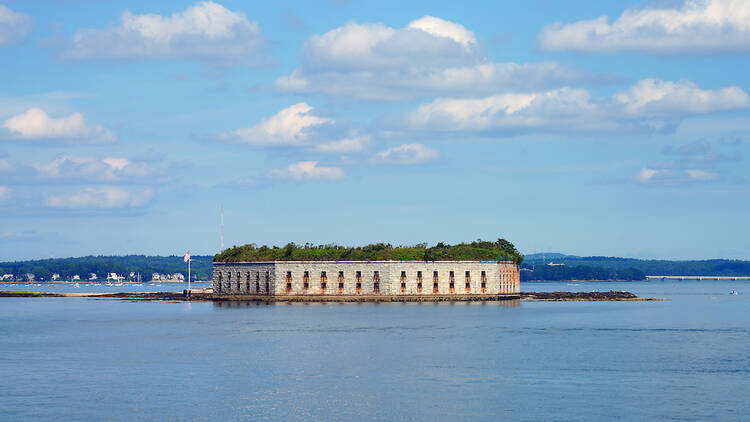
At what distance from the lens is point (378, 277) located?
181 metres

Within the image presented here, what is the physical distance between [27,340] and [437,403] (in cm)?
6003

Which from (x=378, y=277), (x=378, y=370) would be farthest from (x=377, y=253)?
(x=378, y=370)

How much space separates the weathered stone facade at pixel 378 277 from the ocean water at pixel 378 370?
52775mm

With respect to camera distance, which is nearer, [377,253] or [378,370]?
[378,370]

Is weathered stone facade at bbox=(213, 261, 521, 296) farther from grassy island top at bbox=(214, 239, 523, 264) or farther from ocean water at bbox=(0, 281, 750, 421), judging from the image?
ocean water at bbox=(0, 281, 750, 421)

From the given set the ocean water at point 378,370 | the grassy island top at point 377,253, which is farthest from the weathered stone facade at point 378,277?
the ocean water at point 378,370

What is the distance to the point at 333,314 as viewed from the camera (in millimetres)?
140375

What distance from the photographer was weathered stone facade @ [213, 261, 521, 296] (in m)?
180

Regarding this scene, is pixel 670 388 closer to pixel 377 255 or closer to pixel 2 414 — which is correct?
pixel 2 414

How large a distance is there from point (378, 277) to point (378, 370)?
110m

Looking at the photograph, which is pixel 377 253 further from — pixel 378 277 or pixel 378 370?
pixel 378 370

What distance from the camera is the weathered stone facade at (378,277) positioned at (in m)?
180

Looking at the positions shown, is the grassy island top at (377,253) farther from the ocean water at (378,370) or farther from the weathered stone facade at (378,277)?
the ocean water at (378,370)

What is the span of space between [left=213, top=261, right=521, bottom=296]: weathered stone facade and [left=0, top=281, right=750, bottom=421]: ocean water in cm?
5277
